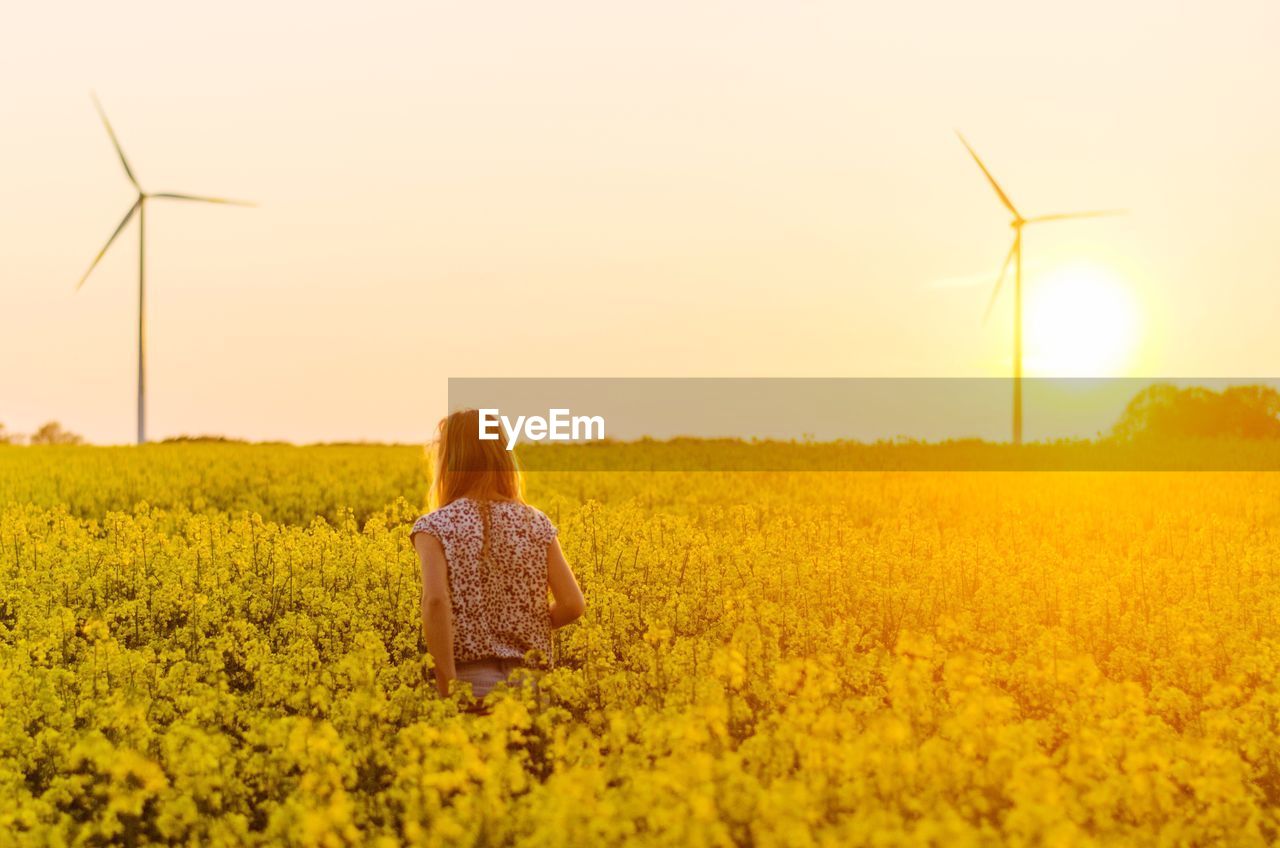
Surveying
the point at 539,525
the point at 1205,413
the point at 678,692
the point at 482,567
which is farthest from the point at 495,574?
the point at 1205,413

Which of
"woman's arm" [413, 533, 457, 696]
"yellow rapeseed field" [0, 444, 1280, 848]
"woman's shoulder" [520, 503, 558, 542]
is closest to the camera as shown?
"yellow rapeseed field" [0, 444, 1280, 848]

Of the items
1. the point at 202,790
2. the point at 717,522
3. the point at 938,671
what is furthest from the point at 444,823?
the point at 717,522

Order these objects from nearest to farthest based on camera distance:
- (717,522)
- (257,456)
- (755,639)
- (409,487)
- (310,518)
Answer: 1. (755,639)
2. (717,522)
3. (310,518)
4. (409,487)
5. (257,456)

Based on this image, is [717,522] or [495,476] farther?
[717,522]

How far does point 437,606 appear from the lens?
295 inches

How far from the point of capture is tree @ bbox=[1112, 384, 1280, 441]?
7131cm

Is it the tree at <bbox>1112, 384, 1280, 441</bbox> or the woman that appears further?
the tree at <bbox>1112, 384, 1280, 441</bbox>

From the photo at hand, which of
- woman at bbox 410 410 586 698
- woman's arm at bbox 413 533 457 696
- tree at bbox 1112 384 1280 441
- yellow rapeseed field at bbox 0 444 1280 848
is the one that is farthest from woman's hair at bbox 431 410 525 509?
tree at bbox 1112 384 1280 441

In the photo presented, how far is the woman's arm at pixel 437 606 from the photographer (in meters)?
7.50

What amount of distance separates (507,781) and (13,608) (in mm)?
8715

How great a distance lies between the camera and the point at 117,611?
11.9 m

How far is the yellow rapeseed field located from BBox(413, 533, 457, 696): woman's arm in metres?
0.36

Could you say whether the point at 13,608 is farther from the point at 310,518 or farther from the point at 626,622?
the point at 310,518

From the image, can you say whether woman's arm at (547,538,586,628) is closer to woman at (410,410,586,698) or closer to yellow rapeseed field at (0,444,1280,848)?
woman at (410,410,586,698)
